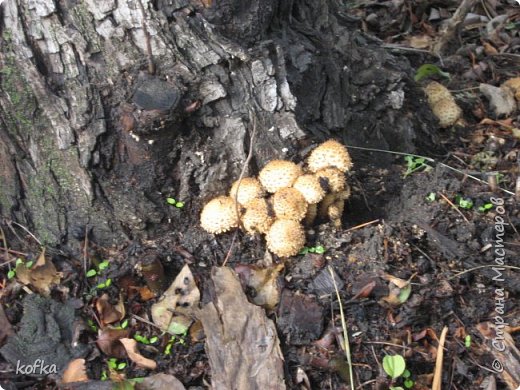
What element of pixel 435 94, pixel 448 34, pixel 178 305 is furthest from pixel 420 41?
pixel 178 305

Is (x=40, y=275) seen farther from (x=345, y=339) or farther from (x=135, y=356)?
(x=345, y=339)

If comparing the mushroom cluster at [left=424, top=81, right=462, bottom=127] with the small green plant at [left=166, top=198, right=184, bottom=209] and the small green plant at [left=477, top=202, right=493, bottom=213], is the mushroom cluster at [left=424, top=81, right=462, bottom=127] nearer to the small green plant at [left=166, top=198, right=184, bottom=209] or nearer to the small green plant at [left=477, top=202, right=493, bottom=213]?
the small green plant at [left=477, top=202, right=493, bottom=213]

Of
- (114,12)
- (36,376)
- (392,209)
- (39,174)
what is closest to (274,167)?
(392,209)

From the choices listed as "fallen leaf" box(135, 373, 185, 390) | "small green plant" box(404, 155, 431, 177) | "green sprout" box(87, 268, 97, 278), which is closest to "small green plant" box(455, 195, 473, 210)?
"small green plant" box(404, 155, 431, 177)

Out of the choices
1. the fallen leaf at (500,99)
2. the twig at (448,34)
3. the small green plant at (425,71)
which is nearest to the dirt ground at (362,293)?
the fallen leaf at (500,99)

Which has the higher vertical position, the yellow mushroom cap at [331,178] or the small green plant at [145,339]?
the yellow mushroom cap at [331,178]

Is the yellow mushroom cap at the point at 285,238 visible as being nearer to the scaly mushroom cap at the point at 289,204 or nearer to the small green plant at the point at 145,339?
the scaly mushroom cap at the point at 289,204

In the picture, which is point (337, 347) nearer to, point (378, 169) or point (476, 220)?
point (476, 220)

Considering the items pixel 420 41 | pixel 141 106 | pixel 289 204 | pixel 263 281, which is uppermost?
pixel 141 106
